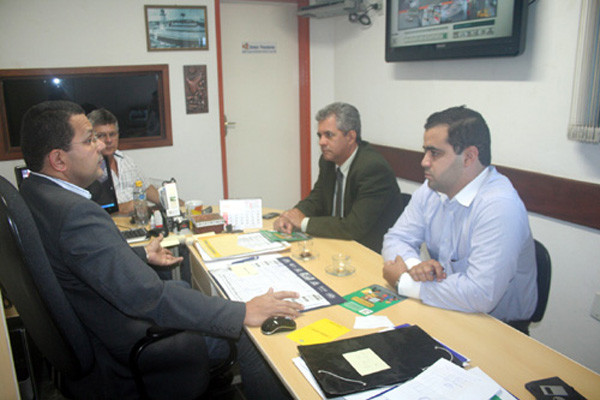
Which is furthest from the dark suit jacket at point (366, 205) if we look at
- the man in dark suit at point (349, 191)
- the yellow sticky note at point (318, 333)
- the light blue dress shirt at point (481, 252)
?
the yellow sticky note at point (318, 333)

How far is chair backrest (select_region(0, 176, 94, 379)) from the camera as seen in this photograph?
1.35 metres

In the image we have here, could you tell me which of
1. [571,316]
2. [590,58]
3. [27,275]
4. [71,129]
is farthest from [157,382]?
[590,58]

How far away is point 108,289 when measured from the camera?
145 centimetres

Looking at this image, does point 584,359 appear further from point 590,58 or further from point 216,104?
point 216,104

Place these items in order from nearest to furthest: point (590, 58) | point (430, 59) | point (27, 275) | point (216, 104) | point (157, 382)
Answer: point (27, 275) → point (157, 382) → point (590, 58) → point (430, 59) → point (216, 104)

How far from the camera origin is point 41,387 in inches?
102

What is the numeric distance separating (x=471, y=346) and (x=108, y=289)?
1.11 metres

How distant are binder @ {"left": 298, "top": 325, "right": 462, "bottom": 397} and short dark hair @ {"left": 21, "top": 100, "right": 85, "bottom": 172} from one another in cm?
106

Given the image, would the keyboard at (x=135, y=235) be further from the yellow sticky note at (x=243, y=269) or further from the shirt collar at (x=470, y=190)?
the shirt collar at (x=470, y=190)

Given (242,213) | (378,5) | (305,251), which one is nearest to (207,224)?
(242,213)

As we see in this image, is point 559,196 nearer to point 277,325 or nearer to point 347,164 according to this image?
point 347,164

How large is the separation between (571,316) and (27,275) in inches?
103

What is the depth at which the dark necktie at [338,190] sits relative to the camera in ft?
9.12

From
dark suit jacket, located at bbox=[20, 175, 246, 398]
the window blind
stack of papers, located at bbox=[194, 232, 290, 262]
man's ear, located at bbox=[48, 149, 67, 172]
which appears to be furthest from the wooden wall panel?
man's ear, located at bbox=[48, 149, 67, 172]
